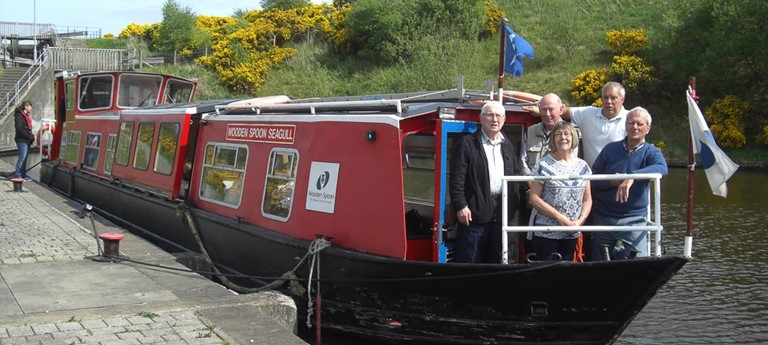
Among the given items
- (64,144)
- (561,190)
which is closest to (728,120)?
(64,144)

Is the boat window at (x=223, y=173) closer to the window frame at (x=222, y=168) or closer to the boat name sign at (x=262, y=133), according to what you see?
the window frame at (x=222, y=168)

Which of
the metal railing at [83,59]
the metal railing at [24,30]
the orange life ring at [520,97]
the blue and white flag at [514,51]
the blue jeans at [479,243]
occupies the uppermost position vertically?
the metal railing at [24,30]

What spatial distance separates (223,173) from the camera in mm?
9383

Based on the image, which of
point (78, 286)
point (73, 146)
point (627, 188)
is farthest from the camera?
point (73, 146)

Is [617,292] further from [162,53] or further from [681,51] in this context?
[162,53]

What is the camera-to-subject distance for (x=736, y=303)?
31.4 ft

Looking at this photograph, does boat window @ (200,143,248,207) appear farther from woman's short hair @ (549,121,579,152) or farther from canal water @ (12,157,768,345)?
woman's short hair @ (549,121,579,152)

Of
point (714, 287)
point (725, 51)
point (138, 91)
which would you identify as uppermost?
point (725, 51)

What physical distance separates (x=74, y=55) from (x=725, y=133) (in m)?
29.4

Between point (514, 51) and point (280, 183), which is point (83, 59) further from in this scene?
point (514, 51)

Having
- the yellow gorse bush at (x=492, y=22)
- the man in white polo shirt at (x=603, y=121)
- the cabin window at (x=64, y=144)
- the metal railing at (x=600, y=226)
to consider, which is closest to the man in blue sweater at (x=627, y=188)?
the metal railing at (x=600, y=226)

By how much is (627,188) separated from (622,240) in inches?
19.1

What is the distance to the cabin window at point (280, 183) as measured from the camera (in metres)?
8.00

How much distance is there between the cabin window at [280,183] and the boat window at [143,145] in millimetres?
3709
